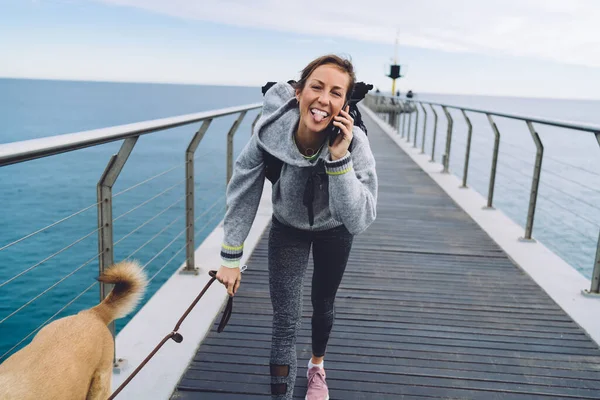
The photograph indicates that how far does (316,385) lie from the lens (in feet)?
7.48

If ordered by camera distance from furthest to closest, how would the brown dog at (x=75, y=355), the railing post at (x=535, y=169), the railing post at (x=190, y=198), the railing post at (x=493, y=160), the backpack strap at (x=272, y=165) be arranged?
1. the railing post at (x=493, y=160)
2. the railing post at (x=535, y=169)
3. the railing post at (x=190, y=198)
4. the backpack strap at (x=272, y=165)
5. the brown dog at (x=75, y=355)

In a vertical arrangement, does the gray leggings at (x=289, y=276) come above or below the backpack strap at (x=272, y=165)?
below

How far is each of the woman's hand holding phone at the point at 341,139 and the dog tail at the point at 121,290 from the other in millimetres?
773

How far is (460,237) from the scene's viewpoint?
15.9 feet

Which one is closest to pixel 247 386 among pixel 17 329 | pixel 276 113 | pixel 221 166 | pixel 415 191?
pixel 276 113

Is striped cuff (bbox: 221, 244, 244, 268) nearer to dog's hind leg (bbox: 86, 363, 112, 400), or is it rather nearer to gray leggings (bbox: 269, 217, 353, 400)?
gray leggings (bbox: 269, 217, 353, 400)

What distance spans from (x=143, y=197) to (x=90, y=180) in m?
4.24

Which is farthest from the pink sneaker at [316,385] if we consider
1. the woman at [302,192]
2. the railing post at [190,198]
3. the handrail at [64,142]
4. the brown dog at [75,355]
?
the railing post at [190,198]

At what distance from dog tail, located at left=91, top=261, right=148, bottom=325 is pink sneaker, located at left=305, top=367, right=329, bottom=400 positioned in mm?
805

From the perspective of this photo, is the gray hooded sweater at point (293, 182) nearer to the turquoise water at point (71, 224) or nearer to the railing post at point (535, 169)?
the turquoise water at point (71, 224)

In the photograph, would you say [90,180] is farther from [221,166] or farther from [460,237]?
[460,237]

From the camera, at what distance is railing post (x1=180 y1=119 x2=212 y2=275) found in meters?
3.50

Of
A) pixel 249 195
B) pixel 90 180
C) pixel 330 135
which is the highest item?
pixel 330 135

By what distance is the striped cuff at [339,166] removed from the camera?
5.55ft
